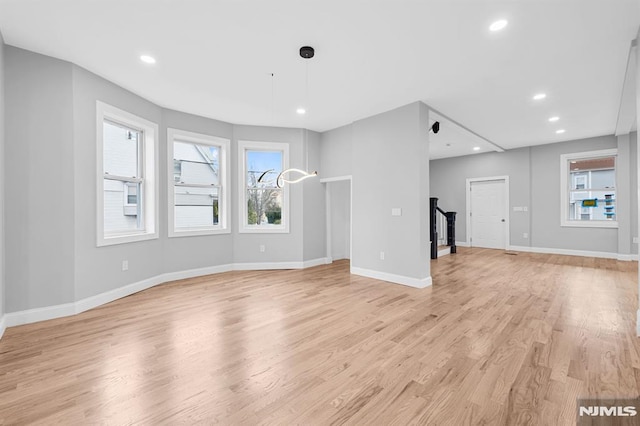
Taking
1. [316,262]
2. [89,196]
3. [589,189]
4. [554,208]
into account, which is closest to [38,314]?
[89,196]

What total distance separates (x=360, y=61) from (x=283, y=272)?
3801 mm

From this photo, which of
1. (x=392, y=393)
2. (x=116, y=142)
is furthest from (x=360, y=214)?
(x=116, y=142)

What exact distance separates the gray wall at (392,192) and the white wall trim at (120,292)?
156 cm

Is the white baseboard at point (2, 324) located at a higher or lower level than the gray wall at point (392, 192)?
lower

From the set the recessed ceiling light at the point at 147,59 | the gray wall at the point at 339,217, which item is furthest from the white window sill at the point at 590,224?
the recessed ceiling light at the point at 147,59

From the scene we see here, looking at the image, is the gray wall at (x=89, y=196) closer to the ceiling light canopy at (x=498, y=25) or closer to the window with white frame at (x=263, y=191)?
the window with white frame at (x=263, y=191)

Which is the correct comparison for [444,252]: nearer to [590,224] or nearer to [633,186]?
[590,224]

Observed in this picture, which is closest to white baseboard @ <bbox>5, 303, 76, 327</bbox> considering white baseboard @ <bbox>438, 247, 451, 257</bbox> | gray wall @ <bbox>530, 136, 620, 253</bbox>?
white baseboard @ <bbox>438, 247, 451, 257</bbox>

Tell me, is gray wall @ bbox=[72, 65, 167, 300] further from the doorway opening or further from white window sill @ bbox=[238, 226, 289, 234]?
the doorway opening

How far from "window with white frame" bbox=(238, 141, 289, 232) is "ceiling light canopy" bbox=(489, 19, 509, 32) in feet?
13.0

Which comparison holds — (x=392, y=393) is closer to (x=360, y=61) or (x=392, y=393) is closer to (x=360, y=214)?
(x=360, y=61)

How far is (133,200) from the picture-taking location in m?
4.37

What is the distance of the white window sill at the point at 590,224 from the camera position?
6598 mm

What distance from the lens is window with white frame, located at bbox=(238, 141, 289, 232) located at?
572 cm
